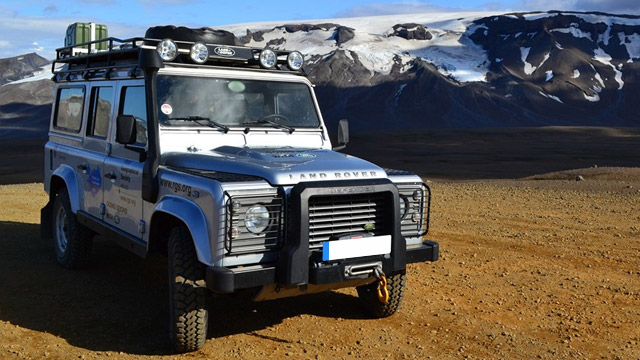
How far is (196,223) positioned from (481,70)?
340ft

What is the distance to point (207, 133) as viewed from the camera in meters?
6.39

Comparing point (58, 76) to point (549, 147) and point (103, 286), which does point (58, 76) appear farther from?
point (549, 147)

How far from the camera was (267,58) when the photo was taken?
6.83 m

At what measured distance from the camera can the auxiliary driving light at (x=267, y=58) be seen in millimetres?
6799

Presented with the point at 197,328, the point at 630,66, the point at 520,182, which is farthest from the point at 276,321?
the point at 630,66

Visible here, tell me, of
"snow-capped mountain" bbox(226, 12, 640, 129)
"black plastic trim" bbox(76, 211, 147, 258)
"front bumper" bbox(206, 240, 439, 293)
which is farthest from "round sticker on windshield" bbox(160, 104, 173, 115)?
"snow-capped mountain" bbox(226, 12, 640, 129)

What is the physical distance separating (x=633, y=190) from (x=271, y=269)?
531 inches

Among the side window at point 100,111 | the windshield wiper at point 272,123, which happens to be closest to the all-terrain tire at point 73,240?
the side window at point 100,111

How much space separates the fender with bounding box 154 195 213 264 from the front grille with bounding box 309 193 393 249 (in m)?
0.77

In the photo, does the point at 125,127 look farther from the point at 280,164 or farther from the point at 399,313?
the point at 399,313

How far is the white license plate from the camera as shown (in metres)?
5.22

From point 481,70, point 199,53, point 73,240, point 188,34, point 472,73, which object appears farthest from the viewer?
point 481,70

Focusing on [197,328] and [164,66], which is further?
[164,66]

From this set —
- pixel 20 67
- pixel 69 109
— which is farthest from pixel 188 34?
pixel 20 67
